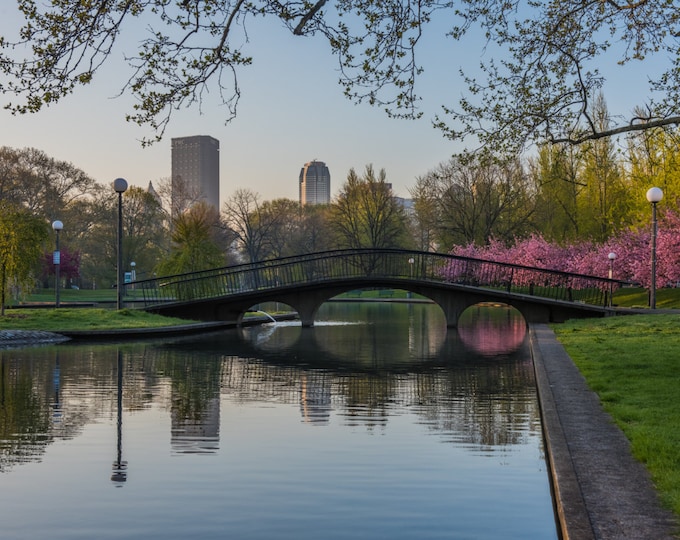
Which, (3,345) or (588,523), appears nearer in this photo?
(588,523)

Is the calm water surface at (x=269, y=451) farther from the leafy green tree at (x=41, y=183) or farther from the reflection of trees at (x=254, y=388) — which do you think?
the leafy green tree at (x=41, y=183)

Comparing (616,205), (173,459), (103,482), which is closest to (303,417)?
(173,459)

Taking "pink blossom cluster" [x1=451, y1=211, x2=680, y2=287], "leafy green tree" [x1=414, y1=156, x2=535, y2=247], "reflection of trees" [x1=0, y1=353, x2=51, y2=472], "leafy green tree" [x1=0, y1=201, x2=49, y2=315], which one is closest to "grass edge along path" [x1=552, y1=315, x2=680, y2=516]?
"reflection of trees" [x1=0, y1=353, x2=51, y2=472]

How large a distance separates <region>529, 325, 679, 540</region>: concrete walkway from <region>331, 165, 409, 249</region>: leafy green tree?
60998mm

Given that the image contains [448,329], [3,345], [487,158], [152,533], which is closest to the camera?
[152,533]

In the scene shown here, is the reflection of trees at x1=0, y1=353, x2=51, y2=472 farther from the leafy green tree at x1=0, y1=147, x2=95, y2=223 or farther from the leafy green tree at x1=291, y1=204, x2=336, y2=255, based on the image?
the leafy green tree at x1=291, y1=204, x2=336, y2=255

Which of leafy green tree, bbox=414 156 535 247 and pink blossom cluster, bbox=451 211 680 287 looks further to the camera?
leafy green tree, bbox=414 156 535 247

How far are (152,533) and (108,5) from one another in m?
7.36

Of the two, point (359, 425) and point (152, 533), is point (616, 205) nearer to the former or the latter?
point (359, 425)

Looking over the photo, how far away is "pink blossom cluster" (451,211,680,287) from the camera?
41.0 metres

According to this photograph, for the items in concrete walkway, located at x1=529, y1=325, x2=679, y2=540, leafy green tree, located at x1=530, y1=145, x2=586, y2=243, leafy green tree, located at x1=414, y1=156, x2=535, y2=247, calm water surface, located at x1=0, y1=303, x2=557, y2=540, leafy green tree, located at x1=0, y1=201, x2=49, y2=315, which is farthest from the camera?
leafy green tree, located at x1=414, y1=156, x2=535, y2=247

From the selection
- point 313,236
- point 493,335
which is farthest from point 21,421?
point 313,236

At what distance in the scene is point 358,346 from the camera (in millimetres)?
23094

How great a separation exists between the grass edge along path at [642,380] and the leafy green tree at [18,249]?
17.5m
